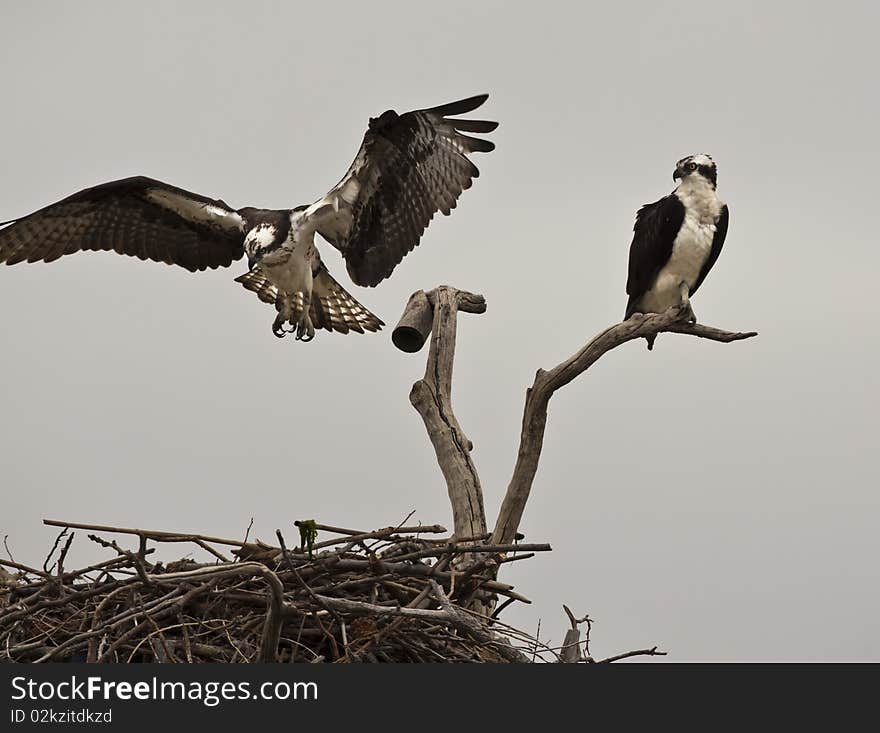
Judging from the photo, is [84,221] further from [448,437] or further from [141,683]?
[141,683]

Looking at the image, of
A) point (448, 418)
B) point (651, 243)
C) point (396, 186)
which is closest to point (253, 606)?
point (448, 418)

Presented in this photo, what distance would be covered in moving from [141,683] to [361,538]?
1.03 metres

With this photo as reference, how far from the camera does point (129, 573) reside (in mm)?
5078

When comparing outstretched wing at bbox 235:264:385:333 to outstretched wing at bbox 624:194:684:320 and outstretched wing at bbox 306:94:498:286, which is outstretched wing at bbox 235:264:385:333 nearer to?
outstretched wing at bbox 306:94:498:286

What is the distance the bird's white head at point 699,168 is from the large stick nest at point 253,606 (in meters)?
3.13

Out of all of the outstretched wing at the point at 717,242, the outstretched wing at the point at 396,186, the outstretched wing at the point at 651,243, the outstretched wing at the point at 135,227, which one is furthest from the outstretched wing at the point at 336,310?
the outstretched wing at the point at 717,242

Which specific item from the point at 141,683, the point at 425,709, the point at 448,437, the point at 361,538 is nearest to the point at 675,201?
the point at 448,437

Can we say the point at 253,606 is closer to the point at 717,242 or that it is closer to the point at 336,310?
the point at 336,310

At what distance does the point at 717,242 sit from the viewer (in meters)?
7.41

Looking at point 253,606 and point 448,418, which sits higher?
point 448,418

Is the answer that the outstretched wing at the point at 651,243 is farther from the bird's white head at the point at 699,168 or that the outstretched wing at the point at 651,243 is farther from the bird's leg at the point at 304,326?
the bird's leg at the point at 304,326

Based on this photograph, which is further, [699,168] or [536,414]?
[699,168]

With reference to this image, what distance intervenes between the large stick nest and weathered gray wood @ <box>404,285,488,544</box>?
99 centimetres

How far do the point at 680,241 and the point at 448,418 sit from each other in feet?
6.14
